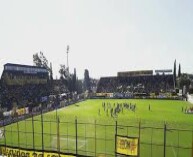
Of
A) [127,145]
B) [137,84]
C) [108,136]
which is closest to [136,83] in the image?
[137,84]

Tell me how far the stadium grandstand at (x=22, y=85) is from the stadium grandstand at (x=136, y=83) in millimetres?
33723

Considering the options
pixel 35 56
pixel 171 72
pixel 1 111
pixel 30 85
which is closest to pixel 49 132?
pixel 1 111

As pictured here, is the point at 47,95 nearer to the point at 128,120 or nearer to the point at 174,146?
the point at 128,120

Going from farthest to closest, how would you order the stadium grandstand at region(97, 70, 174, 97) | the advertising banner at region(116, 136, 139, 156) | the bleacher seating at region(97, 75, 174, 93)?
the stadium grandstand at region(97, 70, 174, 97) → the bleacher seating at region(97, 75, 174, 93) → the advertising banner at region(116, 136, 139, 156)

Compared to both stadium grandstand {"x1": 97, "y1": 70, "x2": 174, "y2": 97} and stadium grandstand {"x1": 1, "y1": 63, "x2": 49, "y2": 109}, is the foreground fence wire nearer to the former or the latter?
stadium grandstand {"x1": 1, "y1": 63, "x2": 49, "y2": 109}

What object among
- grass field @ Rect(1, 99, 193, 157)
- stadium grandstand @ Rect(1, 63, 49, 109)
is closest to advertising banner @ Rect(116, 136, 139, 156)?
grass field @ Rect(1, 99, 193, 157)

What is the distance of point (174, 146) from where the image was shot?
32312 mm

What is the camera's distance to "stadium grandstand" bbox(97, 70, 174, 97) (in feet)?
320

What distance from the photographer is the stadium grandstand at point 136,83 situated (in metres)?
97.6

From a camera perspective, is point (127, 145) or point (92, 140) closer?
point (127, 145)

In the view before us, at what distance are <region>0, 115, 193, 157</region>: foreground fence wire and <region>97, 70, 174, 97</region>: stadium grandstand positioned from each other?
2224 inches

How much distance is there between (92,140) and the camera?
35.7 m

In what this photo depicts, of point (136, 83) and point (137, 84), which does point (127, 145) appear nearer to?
point (137, 84)

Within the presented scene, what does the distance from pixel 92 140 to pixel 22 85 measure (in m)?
33.2
